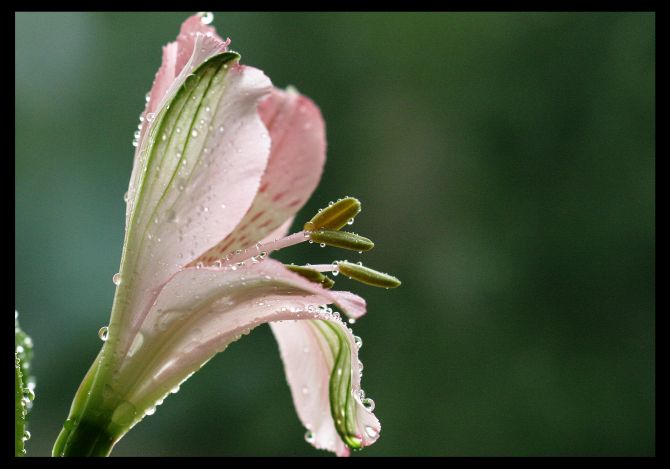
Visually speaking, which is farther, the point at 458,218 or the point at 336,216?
the point at 458,218

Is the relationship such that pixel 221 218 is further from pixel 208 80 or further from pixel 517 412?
pixel 517 412

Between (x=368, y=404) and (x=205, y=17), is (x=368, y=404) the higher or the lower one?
the lower one

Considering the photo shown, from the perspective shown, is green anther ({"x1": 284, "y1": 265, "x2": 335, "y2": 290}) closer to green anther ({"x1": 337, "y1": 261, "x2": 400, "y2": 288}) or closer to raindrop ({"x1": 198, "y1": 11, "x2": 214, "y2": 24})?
green anther ({"x1": 337, "y1": 261, "x2": 400, "y2": 288})

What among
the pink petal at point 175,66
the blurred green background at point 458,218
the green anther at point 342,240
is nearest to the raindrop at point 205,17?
the pink petal at point 175,66

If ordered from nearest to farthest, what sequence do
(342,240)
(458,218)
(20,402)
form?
(20,402) → (342,240) → (458,218)

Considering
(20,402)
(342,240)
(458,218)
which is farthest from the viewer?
(458,218)

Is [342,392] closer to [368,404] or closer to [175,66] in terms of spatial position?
[368,404]

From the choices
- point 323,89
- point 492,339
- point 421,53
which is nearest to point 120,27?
point 323,89

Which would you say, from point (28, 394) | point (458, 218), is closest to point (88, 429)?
point (28, 394)
